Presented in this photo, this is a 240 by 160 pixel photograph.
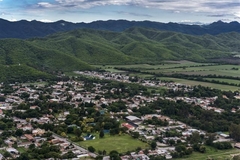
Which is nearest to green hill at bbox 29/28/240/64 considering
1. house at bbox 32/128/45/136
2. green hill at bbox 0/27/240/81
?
green hill at bbox 0/27/240/81

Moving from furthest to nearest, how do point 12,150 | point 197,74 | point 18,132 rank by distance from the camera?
point 197,74
point 18,132
point 12,150

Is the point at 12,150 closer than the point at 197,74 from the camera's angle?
Yes

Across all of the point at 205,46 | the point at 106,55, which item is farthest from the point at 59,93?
the point at 205,46

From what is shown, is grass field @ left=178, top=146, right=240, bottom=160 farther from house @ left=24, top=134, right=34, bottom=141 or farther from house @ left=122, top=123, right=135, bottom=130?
house @ left=24, top=134, right=34, bottom=141

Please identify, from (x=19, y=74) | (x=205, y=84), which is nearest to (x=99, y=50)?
(x=19, y=74)

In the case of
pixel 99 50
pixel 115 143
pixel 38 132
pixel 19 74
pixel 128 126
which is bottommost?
pixel 115 143

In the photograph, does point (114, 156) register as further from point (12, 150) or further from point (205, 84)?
point (205, 84)
